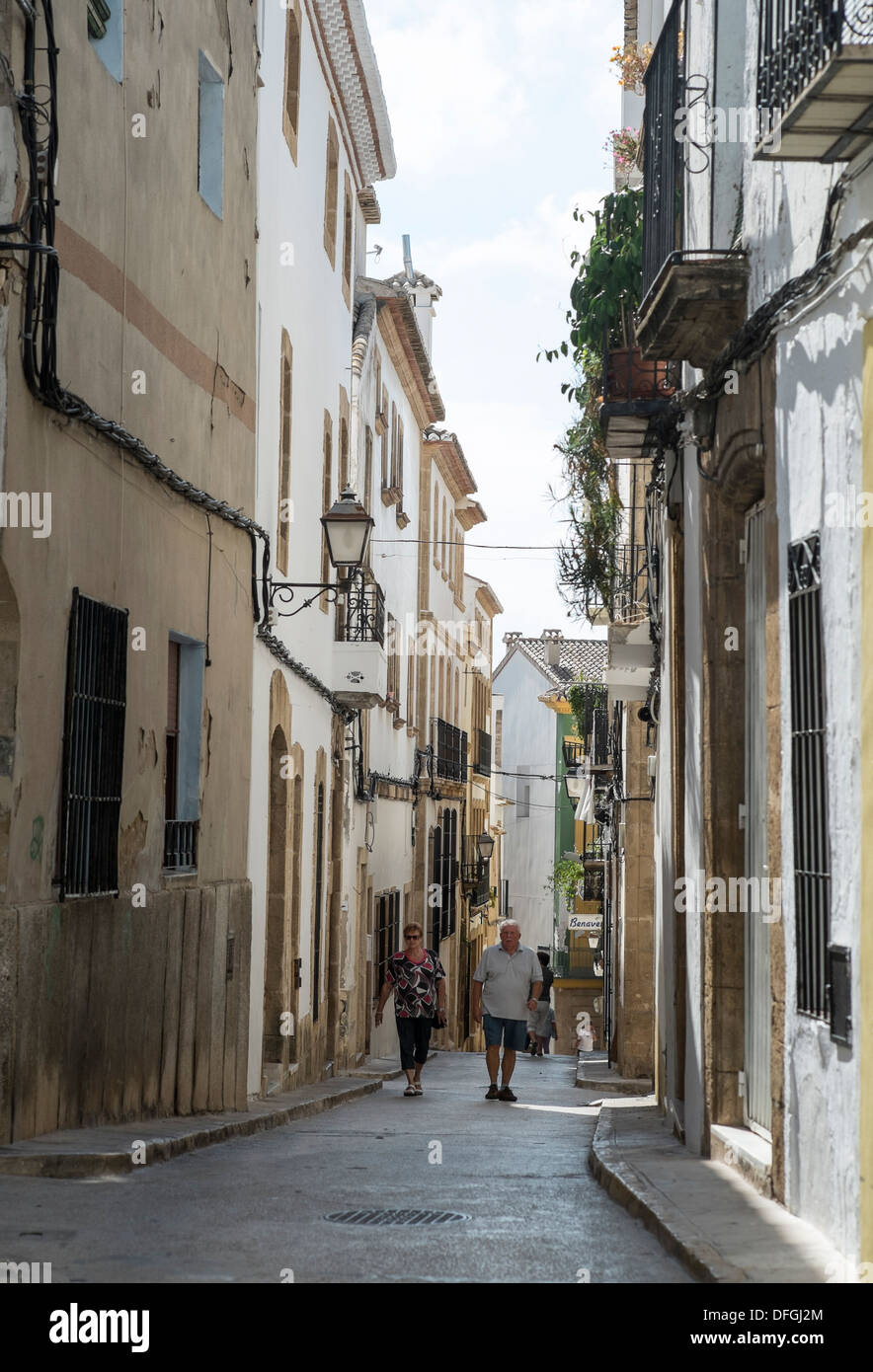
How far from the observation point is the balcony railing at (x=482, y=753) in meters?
44.1

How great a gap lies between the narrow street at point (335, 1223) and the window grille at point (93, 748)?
1586 mm

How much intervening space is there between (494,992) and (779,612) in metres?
8.07

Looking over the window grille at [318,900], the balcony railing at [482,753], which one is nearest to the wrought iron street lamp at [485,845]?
the balcony railing at [482,753]

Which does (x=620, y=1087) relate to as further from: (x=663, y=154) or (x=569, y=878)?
(x=569, y=878)

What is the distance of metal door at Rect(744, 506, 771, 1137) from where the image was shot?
325 inches

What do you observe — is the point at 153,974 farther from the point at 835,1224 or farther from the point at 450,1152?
the point at 835,1224

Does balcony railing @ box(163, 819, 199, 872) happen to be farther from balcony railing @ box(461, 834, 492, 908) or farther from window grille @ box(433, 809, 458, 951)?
balcony railing @ box(461, 834, 492, 908)

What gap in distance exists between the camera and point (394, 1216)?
284 inches

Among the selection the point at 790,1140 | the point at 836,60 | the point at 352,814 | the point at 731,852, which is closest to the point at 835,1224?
the point at 790,1140

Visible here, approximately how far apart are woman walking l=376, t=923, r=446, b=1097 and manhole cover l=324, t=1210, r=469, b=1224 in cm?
743

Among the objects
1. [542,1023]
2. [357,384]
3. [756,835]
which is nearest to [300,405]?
[357,384]

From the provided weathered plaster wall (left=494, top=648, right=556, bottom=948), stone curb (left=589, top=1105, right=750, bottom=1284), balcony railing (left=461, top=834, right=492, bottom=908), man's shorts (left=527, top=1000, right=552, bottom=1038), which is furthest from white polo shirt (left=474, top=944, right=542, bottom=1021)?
weathered plaster wall (left=494, top=648, right=556, bottom=948)

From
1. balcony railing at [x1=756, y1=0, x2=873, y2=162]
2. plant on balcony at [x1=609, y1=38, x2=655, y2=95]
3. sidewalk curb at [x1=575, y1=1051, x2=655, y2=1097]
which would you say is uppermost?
plant on balcony at [x1=609, y1=38, x2=655, y2=95]

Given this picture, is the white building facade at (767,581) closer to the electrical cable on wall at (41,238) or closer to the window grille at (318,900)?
the electrical cable on wall at (41,238)
